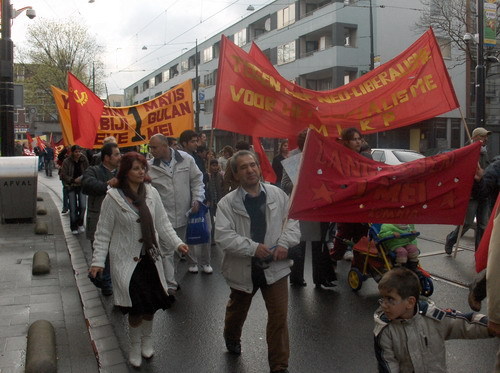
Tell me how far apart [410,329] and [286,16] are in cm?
4344

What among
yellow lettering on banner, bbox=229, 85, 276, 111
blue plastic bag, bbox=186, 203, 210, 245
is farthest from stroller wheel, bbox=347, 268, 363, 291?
yellow lettering on banner, bbox=229, 85, 276, 111

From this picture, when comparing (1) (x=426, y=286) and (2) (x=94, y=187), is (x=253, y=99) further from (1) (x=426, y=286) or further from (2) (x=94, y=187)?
(1) (x=426, y=286)

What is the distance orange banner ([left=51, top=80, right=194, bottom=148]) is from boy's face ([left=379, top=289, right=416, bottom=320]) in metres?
6.63

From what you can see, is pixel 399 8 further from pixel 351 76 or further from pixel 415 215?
pixel 415 215

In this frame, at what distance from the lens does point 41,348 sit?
445cm

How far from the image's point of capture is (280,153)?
33.3ft

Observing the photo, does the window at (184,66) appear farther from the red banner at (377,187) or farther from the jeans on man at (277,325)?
the jeans on man at (277,325)

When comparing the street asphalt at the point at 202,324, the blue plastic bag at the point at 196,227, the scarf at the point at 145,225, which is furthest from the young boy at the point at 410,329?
the blue plastic bag at the point at 196,227

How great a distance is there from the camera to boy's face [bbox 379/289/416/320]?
2.89 meters

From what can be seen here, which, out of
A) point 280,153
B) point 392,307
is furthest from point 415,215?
point 280,153

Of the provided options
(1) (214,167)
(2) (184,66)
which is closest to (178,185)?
(1) (214,167)

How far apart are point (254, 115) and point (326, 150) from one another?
199cm

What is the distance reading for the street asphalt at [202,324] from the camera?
4.48 m

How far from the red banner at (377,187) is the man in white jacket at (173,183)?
244cm
